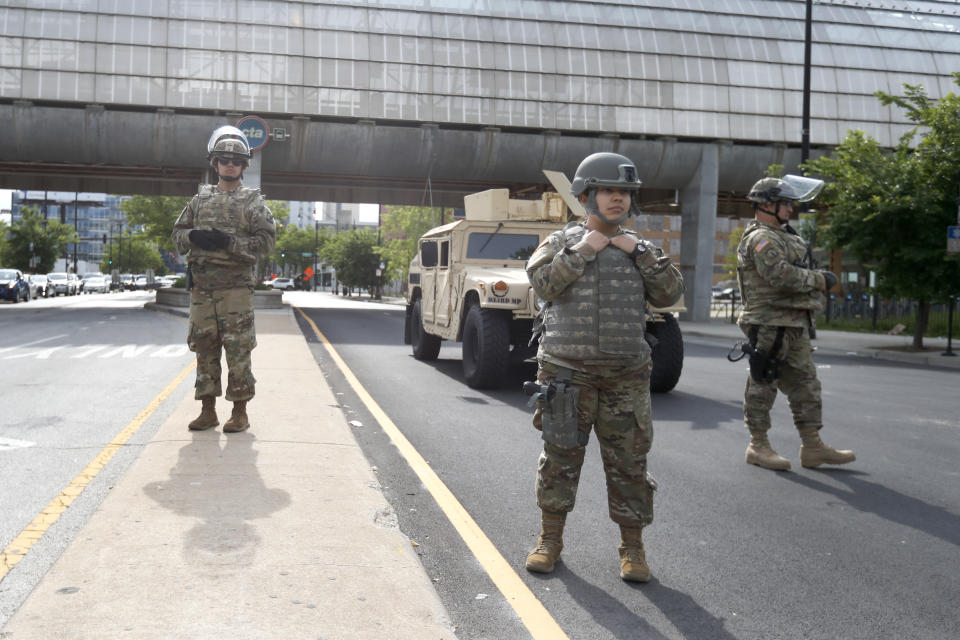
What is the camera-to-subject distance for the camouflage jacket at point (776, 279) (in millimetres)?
5988

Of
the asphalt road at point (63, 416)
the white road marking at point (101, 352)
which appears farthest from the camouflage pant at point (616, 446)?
the white road marking at point (101, 352)

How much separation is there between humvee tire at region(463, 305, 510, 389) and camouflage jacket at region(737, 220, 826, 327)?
3979 mm

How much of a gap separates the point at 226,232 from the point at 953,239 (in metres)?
14.5

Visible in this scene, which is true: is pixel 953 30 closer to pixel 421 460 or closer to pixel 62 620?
pixel 421 460

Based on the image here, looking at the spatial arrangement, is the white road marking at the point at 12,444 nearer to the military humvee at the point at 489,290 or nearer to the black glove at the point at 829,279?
the military humvee at the point at 489,290

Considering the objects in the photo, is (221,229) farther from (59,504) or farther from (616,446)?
(616,446)

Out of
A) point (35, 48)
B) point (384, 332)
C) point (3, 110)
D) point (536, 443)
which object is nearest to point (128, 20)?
point (35, 48)

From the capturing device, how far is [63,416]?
7883 millimetres

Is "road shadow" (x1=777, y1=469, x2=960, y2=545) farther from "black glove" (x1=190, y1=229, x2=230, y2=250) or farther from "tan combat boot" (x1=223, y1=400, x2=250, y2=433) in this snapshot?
"black glove" (x1=190, y1=229, x2=230, y2=250)

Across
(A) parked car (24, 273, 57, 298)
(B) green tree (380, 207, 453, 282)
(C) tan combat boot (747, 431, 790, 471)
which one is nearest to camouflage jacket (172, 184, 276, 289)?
(C) tan combat boot (747, 431, 790, 471)

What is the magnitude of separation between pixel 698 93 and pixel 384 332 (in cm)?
1796

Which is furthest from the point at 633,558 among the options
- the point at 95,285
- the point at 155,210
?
the point at 95,285

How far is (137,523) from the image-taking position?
421cm

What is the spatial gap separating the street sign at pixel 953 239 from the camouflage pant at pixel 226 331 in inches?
561
